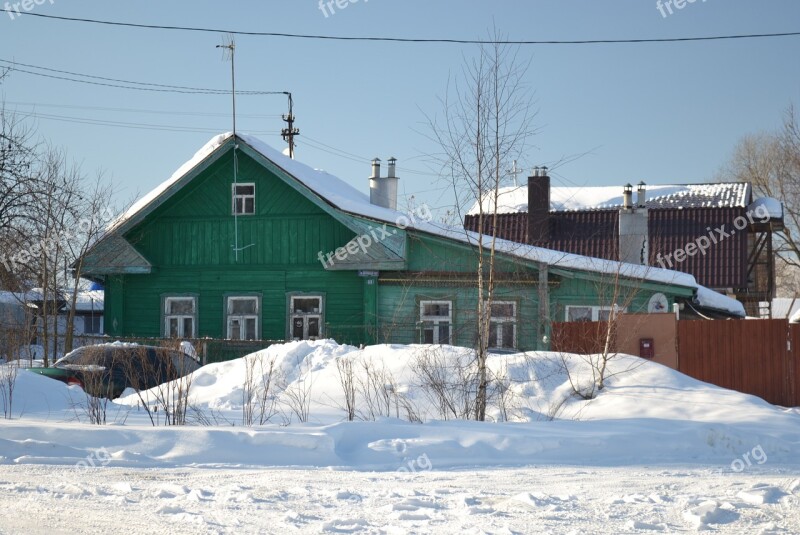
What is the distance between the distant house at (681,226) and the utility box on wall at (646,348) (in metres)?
12.0

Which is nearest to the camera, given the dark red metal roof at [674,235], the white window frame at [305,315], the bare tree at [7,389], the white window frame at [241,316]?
the bare tree at [7,389]

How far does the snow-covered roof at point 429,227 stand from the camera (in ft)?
68.2

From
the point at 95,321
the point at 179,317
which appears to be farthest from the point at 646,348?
the point at 95,321

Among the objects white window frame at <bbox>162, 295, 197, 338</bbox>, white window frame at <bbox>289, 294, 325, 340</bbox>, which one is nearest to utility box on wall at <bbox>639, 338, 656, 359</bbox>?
white window frame at <bbox>289, 294, 325, 340</bbox>

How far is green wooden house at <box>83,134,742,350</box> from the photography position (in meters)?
21.9

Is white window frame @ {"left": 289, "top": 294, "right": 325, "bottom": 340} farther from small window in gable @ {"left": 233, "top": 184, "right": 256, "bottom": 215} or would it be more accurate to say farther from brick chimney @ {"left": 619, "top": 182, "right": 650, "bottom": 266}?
brick chimney @ {"left": 619, "top": 182, "right": 650, "bottom": 266}

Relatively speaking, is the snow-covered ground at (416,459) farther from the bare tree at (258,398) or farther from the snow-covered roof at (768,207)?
the snow-covered roof at (768,207)

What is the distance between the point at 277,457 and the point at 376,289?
44.9 ft

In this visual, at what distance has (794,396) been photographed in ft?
58.7

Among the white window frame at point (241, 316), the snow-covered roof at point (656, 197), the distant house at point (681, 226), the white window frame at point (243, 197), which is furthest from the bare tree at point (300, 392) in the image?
the snow-covered roof at point (656, 197)

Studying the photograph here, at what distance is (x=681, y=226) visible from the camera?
3425 centimetres

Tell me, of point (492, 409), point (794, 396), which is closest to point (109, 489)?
point (492, 409)

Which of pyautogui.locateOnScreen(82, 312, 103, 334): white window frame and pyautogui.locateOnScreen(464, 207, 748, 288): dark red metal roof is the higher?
pyautogui.locateOnScreen(464, 207, 748, 288): dark red metal roof

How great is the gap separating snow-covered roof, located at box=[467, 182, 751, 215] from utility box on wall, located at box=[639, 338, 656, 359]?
655 inches
